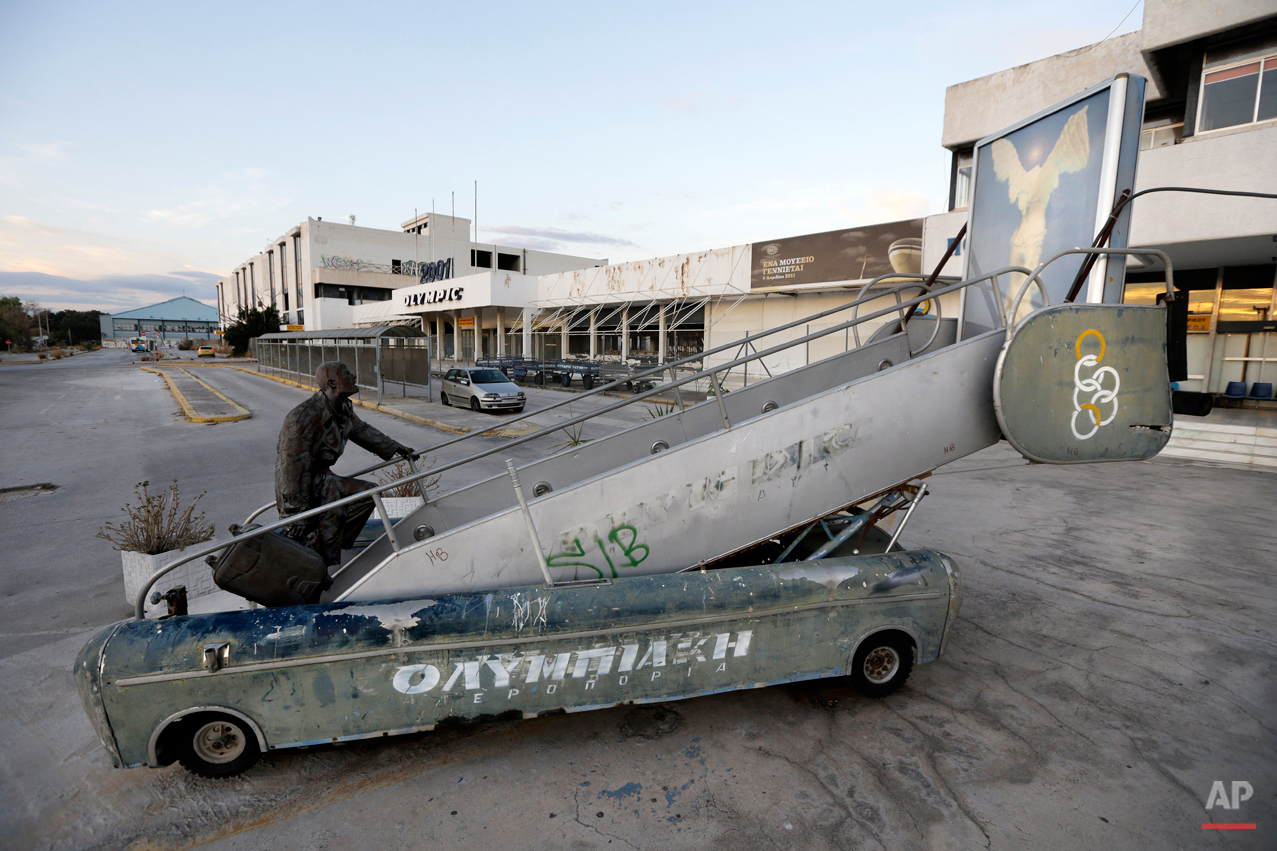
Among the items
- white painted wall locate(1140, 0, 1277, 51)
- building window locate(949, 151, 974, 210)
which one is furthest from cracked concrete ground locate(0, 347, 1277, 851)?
building window locate(949, 151, 974, 210)

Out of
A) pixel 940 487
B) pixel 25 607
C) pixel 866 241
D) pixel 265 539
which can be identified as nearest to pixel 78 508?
pixel 25 607

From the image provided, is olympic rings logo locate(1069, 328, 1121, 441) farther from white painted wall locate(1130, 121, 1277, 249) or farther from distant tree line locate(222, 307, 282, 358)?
distant tree line locate(222, 307, 282, 358)

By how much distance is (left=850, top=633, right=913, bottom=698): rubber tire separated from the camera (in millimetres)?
3932

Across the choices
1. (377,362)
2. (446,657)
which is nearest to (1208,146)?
(446,657)

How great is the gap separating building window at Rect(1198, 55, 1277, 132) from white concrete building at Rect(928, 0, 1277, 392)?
0.02 m

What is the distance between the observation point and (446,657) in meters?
3.21

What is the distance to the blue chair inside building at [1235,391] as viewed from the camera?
1712 cm

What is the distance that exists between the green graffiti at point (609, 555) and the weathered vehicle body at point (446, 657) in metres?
0.32

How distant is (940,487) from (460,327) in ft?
134

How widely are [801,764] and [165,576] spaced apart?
5.49m

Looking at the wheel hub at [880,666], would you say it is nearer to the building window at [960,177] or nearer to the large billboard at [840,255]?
the large billboard at [840,255]

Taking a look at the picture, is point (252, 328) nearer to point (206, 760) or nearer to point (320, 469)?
point (320, 469)

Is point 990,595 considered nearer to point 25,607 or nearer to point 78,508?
point 25,607

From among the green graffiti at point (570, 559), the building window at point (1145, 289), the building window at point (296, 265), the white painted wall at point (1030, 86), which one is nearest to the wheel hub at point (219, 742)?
the green graffiti at point (570, 559)
